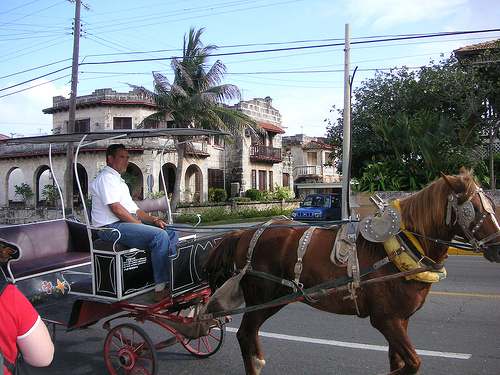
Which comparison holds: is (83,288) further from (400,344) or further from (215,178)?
(215,178)

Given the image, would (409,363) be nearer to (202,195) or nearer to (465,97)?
(465,97)

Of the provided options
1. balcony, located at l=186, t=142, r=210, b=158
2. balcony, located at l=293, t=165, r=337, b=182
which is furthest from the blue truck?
balcony, located at l=293, t=165, r=337, b=182

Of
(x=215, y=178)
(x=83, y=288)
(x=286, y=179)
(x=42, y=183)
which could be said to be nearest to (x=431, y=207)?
(x=83, y=288)

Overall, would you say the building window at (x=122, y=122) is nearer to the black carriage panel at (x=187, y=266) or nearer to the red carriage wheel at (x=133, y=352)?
the black carriage panel at (x=187, y=266)

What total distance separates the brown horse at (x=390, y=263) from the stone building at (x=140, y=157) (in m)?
19.5

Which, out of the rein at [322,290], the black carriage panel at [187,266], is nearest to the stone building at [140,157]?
the black carriage panel at [187,266]

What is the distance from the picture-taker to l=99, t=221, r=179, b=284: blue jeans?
4.41m

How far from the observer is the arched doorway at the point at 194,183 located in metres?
29.2

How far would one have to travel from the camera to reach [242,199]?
96.1 ft

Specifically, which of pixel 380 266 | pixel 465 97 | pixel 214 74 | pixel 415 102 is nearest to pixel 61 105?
pixel 214 74

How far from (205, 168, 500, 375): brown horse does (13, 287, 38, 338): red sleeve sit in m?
Answer: 2.32

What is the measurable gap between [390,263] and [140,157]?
78.2 ft

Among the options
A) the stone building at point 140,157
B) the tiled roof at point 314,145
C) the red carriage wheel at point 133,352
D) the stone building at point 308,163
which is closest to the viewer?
the red carriage wheel at point 133,352

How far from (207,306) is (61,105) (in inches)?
1161
